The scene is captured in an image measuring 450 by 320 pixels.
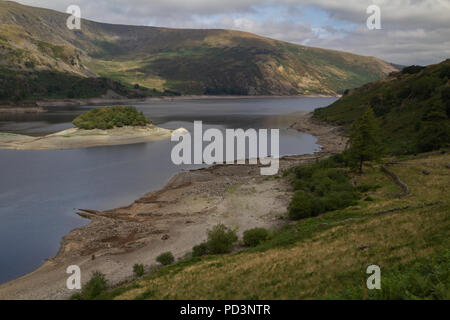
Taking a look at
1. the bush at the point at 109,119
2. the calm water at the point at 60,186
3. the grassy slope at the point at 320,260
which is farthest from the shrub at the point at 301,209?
the bush at the point at 109,119

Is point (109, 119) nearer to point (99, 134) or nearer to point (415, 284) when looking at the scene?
point (99, 134)

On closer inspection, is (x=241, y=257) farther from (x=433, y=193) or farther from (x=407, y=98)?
(x=407, y=98)

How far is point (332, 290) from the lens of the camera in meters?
14.6

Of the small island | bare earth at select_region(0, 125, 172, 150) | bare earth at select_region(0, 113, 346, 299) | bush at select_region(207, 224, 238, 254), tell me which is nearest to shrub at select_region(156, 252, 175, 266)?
bare earth at select_region(0, 113, 346, 299)

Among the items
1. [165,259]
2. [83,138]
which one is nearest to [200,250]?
[165,259]

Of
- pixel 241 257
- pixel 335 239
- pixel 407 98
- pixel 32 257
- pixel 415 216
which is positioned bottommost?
pixel 32 257

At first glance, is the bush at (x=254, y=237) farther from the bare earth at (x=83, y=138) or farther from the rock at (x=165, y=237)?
the bare earth at (x=83, y=138)

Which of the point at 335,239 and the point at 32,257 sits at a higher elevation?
the point at 335,239

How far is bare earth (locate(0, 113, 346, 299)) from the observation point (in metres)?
26.5

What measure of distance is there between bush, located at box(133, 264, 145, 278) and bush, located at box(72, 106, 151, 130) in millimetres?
84335

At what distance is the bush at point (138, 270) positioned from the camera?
999 inches

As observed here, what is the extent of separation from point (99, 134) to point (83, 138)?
17.6 ft
